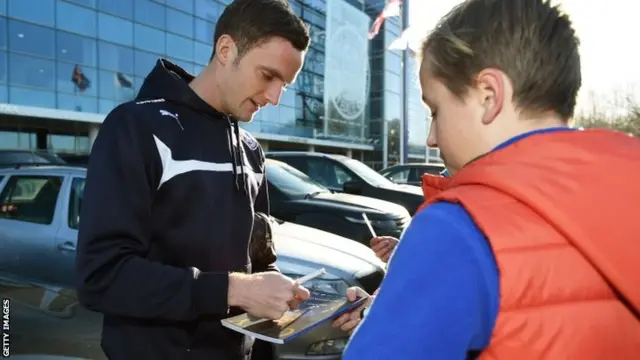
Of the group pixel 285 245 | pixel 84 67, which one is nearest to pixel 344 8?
pixel 84 67

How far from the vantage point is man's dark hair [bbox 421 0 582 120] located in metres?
0.88

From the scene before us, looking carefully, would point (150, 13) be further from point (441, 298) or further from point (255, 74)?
point (441, 298)

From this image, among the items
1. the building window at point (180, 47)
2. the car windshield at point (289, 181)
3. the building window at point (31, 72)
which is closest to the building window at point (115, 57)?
the building window at point (31, 72)

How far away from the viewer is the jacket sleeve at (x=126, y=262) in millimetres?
1399

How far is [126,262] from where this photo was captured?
55.2 inches

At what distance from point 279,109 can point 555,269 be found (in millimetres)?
35448

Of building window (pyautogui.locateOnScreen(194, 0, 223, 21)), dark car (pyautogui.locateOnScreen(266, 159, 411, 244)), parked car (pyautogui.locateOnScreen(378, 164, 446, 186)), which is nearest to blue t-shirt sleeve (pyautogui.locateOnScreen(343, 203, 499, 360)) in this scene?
dark car (pyautogui.locateOnScreen(266, 159, 411, 244))

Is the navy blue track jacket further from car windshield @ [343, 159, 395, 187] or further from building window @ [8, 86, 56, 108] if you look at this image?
building window @ [8, 86, 56, 108]

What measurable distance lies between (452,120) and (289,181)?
5.53 m

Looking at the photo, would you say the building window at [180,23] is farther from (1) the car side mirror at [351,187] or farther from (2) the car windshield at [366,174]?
(1) the car side mirror at [351,187]

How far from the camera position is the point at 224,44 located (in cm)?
179

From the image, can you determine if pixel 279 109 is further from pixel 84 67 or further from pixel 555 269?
pixel 555 269

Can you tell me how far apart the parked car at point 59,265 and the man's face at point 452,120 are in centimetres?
251

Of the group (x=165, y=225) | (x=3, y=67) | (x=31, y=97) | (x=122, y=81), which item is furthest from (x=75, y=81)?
(x=165, y=225)
